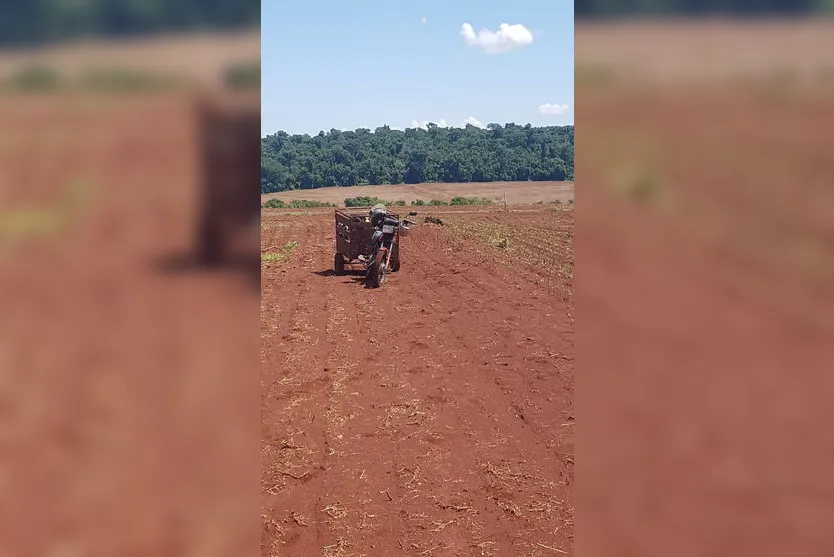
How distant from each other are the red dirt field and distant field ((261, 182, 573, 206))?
114 ft

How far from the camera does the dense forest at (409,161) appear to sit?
198 feet

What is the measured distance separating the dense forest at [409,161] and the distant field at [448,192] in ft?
9.64

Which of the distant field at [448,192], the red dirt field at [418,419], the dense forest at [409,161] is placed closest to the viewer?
the red dirt field at [418,419]

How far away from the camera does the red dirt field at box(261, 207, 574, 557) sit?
3465 mm

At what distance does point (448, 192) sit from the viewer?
170 ft

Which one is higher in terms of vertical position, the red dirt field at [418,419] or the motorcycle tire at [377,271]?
the motorcycle tire at [377,271]

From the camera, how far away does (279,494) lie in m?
3.83
